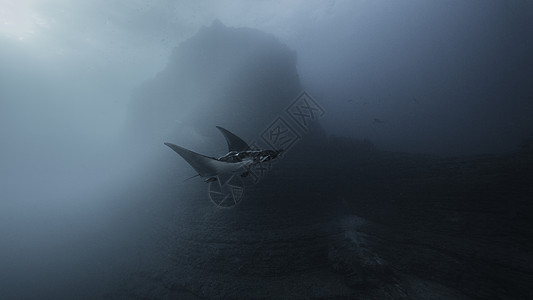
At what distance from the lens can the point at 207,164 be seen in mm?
5273

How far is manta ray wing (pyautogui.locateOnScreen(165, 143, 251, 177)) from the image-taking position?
198 inches

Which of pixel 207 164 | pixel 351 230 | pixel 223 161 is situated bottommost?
pixel 351 230

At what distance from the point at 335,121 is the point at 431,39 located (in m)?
16.3

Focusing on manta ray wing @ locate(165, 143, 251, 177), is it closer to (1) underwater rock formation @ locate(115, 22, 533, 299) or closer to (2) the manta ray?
(2) the manta ray

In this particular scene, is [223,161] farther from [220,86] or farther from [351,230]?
[220,86]

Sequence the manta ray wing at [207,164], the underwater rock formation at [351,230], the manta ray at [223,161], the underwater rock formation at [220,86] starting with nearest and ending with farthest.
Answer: the manta ray wing at [207,164], the manta ray at [223,161], the underwater rock formation at [351,230], the underwater rock formation at [220,86]

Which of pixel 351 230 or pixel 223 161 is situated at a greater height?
pixel 223 161

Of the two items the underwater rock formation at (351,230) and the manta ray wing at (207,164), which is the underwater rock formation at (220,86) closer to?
the underwater rock formation at (351,230)

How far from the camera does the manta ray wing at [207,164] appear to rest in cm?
504

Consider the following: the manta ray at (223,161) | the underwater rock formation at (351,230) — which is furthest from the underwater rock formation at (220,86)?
the manta ray at (223,161)

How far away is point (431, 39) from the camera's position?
86.3 feet

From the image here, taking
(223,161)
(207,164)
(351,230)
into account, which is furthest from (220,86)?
(223,161)

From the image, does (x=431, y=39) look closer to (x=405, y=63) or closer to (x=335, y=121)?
(x=405, y=63)

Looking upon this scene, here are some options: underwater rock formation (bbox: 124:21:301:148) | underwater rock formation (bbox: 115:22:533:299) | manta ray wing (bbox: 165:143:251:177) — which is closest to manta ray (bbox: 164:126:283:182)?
manta ray wing (bbox: 165:143:251:177)
